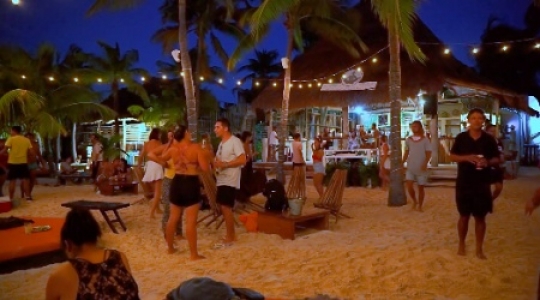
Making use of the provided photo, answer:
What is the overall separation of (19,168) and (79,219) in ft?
30.7

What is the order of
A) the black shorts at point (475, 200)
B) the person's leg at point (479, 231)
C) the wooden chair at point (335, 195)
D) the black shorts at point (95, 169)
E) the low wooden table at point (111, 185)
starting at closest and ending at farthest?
1. the black shorts at point (475, 200)
2. the person's leg at point (479, 231)
3. the wooden chair at point (335, 195)
4. the low wooden table at point (111, 185)
5. the black shorts at point (95, 169)

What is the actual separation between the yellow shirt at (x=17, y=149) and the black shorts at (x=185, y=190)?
6.57 metres

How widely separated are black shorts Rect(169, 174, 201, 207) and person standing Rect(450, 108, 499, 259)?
10.0 feet

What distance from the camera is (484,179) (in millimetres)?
5320

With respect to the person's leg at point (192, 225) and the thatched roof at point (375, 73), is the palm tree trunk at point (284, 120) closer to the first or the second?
the thatched roof at point (375, 73)

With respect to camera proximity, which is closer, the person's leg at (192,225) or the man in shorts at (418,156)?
the person's leg at (192,225)

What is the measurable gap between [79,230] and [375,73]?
15.5 metres

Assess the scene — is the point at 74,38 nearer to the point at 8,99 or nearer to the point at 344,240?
the point at 8,99

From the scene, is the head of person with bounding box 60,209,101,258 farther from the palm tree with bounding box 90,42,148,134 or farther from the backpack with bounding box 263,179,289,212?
the palm tree with bounding box 90,42,148,134

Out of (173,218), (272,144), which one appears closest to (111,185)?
(173,218)

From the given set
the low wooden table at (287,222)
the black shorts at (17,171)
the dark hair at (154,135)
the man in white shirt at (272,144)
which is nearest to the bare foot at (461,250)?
the low wooden table at (287,222)

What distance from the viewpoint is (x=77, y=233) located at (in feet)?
8.03

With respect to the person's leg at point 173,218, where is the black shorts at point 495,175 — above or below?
above

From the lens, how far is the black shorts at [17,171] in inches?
415
